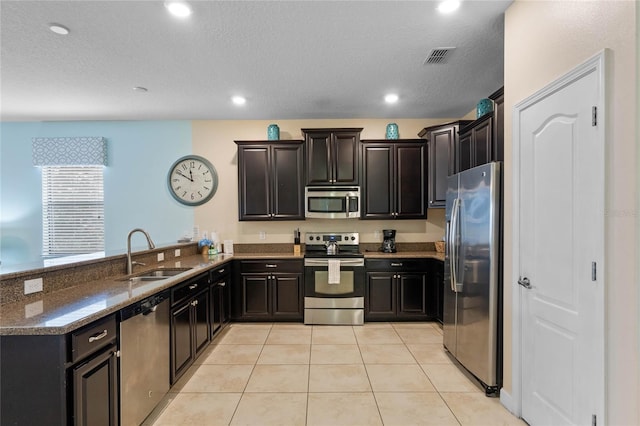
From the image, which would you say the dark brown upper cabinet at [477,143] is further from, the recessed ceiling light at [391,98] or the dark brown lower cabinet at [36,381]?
the dark brown lower cabinet at [36,381]

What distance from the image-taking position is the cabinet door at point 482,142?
8.21ft

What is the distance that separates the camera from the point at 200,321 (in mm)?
2951

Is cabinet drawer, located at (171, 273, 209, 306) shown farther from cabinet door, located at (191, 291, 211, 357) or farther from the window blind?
the window blind

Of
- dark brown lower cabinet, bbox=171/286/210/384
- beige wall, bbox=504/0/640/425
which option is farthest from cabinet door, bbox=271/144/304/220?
beige wall, bbox=504/0/640/425

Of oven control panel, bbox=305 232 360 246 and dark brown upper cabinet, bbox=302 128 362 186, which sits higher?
dark brown upper cabinet, bbox=302 128 362 186

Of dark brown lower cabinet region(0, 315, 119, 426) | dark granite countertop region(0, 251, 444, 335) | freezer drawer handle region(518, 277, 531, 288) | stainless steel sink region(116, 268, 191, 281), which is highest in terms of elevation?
freezer drawer handle region(518, 277, 531, 288)

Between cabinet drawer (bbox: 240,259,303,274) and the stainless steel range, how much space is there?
5.1 inches

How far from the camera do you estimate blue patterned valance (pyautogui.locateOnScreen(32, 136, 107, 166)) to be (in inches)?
174

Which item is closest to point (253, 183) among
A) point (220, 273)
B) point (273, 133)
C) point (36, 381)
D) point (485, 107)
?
point (273, 133)

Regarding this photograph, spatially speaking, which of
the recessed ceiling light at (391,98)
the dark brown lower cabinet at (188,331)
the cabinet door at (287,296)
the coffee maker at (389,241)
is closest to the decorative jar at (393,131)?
the recessed ceiling light at (391,98)

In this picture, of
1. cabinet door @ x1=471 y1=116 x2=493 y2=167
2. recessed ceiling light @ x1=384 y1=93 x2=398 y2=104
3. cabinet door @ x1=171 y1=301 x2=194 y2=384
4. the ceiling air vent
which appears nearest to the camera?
cabinet door @ x1=171 y1=301 x2=194 y2=384

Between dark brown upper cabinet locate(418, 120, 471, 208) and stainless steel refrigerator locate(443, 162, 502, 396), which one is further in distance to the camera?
dark brown upper cabinet locate(418, 120, 471, 208)

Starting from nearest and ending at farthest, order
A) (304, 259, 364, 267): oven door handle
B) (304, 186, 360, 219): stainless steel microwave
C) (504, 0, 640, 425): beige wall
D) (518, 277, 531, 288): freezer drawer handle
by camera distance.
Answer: (504, 0, 640, 425): beige wall, (518, 277, 531, 288): freezer drawer handle, (304, 259, 364, 267): oven door handle, (304, 186, 360, 219): stainless steel microwave

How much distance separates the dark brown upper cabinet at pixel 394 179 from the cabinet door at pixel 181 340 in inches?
103
